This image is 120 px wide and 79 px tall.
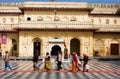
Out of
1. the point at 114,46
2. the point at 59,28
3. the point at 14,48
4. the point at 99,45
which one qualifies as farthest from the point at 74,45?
the point at 14,48

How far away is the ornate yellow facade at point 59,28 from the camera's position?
1874 inches

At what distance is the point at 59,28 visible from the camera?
1861 inches

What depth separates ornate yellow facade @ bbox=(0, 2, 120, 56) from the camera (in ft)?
156

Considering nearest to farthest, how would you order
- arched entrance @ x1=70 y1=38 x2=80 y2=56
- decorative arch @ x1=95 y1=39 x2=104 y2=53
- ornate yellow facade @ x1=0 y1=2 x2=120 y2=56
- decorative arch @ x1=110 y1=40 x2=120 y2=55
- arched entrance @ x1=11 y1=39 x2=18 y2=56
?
ornate yellow facade @ x1=0 y1=2 x2=120 y2=56 → arched entrance @ x1=70 y1=38 x2=80 y2=56 → arched entrance @ x1=11 y1=39 x2=18 y2=56 → decorative arch @ x1=110 y1=40 x2=120 y2=55 → decorative arch @ x1=95 y1=39 x2=104 y2=53

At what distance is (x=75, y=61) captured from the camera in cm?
2586

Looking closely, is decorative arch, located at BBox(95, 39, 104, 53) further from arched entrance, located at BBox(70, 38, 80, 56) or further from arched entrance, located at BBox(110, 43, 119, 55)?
arched entrance, located at BBox(70, 38, 80, 56)

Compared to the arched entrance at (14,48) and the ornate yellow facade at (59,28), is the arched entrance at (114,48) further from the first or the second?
the arched entrance at (14,48)

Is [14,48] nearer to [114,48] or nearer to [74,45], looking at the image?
[74,45]

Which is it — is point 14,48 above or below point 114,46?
below

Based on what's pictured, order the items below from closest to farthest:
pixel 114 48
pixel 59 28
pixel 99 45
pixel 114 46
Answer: pixel 59 28 → pixel 114 46 → pixel 114 48 → pixel 99 45

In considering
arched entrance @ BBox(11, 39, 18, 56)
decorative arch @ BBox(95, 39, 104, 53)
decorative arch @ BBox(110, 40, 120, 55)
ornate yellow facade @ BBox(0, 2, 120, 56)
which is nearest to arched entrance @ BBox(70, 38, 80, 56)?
ornate yellow facade @ BBox(0, 2, 120, 56)

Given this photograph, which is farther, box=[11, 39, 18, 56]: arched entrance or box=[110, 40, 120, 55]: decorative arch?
box=[110, 40, 120, 55]: decorative arch

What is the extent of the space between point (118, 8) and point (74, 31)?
15.1 metres

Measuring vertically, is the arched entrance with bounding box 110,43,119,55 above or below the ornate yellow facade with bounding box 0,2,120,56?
below
